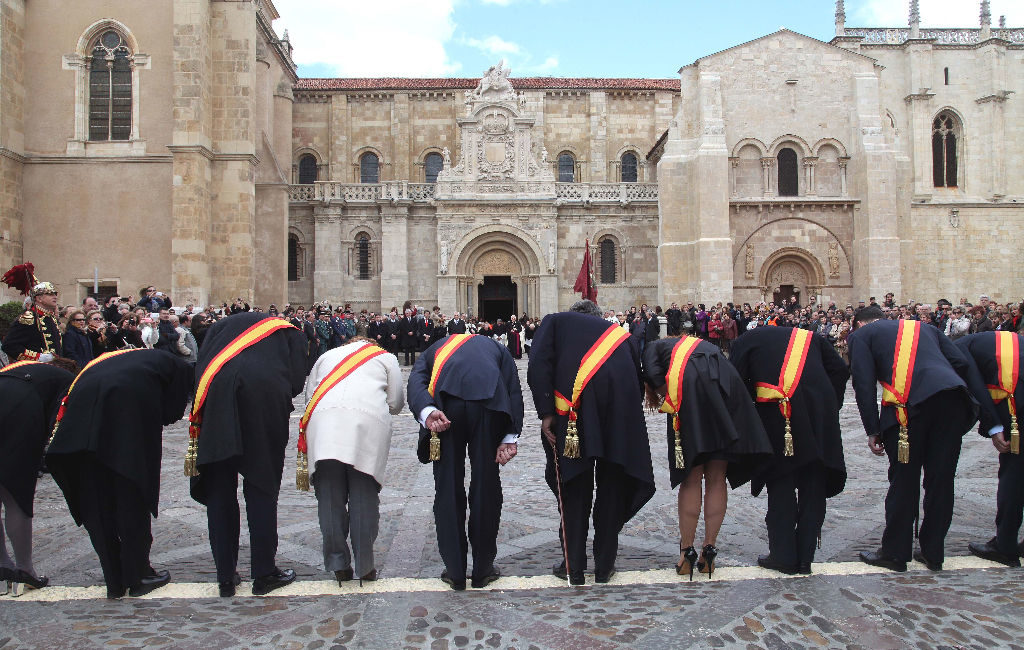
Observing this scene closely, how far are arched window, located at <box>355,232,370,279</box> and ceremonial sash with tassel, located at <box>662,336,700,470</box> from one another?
26029mm

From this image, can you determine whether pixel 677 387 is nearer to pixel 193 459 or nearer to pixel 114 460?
pixel 193 459

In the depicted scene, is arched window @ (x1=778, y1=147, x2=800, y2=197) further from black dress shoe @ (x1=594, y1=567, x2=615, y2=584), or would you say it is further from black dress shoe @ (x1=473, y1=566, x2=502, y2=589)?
black dress shoe @ (x1=473, y1=566, x2=502, y2=589)

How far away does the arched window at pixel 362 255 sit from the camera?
1185 inches

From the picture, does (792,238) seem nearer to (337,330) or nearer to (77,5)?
(337,330)

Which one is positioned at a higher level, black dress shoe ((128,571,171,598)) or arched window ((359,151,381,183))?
arched window ((359,151,381,183))

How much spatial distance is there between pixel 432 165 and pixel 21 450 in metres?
31.0

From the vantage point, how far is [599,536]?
5039 mm

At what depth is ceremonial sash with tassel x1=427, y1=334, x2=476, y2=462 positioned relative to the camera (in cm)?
481

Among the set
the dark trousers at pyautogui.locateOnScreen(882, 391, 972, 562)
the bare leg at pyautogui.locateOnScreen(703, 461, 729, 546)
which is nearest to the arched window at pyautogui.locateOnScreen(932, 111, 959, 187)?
the dark trousers at pyautogui.locateOnScreen(882, 391, 972, 562)

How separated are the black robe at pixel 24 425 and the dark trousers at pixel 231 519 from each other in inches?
45.7

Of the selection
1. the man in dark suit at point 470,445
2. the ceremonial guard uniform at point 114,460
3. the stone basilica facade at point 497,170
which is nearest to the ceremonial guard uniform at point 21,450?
the ceremonial guard uniform at point 114,460

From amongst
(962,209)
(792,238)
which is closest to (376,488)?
(792,238)

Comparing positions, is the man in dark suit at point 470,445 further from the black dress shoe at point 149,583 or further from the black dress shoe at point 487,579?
the black dress shoe at point 149,583

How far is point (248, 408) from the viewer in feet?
15.8
